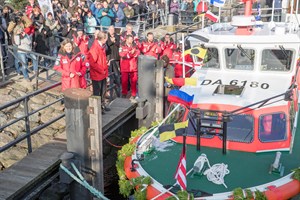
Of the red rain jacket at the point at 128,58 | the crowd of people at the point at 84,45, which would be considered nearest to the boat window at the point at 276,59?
the crowd of people at the point at 84,45

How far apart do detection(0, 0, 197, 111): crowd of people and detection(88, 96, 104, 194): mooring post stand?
5.16 ft

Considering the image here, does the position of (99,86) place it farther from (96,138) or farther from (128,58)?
(96,138)

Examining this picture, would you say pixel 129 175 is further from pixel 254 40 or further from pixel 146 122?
pixel 254 40

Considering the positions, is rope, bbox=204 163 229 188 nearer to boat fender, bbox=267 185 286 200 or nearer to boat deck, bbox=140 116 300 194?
boat deck, bbox=140 116 300 194

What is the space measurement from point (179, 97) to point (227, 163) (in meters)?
1.34

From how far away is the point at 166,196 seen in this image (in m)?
5.89

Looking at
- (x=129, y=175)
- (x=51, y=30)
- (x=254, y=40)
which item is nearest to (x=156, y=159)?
(x=129, y=175)

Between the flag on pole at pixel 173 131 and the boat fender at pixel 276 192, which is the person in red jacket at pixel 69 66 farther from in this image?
the boat fender at pixel 276 192

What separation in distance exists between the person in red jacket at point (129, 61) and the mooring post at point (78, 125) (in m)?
3.21

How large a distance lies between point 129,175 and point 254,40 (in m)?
3.30

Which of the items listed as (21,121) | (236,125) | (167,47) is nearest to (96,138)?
(236,125)

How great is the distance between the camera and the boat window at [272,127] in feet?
22.3

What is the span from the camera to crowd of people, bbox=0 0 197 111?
773 cm

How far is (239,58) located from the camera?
7883mm
